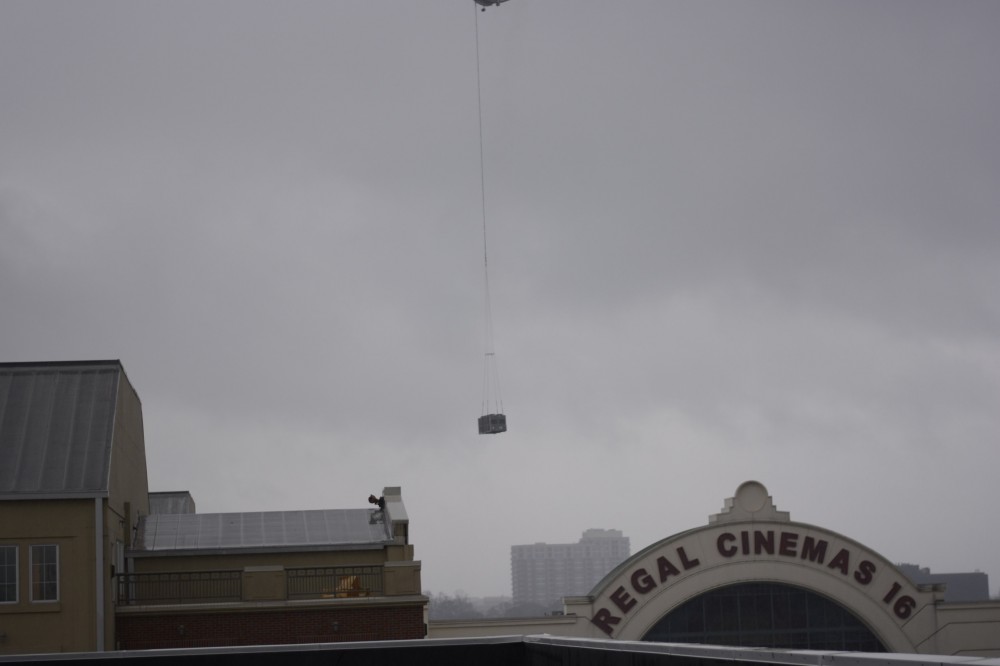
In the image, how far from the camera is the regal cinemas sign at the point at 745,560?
49.7m

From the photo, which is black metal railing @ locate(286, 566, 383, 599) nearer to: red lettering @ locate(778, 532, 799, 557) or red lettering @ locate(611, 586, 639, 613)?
red lettering @ locate(611, 586, 639, 613)

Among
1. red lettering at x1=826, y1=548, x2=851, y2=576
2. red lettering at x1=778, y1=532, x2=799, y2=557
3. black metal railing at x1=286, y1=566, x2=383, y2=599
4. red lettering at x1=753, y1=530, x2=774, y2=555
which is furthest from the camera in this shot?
red lettering at x1=826, y1=548, x2=851, y2=576

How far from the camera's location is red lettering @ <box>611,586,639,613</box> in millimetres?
49656

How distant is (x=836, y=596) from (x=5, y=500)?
32.0 m

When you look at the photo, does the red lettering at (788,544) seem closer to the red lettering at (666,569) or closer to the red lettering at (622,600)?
the red lettering at (666,569)

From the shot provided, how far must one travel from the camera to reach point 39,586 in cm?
3500

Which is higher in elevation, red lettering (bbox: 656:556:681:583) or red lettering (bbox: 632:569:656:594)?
red lettering (bbox: 656:556:681:583)

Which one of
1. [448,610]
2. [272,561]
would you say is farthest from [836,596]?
[448,610]

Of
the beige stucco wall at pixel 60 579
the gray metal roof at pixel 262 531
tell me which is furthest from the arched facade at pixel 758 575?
the beige stucco wall at pixel 60 579

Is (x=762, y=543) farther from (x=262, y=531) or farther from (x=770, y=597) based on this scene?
(x=262, y=531)

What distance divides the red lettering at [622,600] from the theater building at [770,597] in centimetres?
4

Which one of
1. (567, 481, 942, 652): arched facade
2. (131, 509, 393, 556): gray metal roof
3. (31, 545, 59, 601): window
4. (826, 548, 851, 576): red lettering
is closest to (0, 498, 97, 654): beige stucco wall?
(31, 545, 59, 601): window

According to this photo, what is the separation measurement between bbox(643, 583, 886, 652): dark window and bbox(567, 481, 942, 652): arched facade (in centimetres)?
31

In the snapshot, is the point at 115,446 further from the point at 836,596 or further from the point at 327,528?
the point at 836,596
